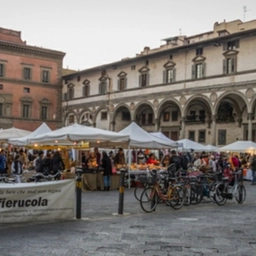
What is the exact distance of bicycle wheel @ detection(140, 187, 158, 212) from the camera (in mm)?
10321

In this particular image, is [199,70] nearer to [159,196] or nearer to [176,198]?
[176,198]

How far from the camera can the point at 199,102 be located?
122 feet

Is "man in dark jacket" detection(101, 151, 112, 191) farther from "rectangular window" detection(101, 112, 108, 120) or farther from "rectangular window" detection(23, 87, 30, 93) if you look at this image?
"rectangular window" detection(23, 87, 30, 93)

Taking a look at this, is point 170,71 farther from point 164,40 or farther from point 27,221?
point 27,221

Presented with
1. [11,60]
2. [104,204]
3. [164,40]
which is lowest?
[104,204]

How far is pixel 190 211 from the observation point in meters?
10.5

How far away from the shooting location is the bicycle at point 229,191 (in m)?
11.9

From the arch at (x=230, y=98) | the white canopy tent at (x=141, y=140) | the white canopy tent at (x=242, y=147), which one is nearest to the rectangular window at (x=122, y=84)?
the arch at (x=230, y=98)

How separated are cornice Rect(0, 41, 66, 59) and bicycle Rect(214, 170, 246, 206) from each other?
37.6 metres

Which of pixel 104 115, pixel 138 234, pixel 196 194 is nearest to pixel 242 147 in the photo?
pixel 196 194

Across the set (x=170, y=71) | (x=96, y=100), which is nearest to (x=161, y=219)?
(x=170, y=71)

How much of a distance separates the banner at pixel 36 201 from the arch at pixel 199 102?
86.9ft

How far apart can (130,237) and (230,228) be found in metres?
2.20

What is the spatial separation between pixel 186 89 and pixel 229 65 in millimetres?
4305
